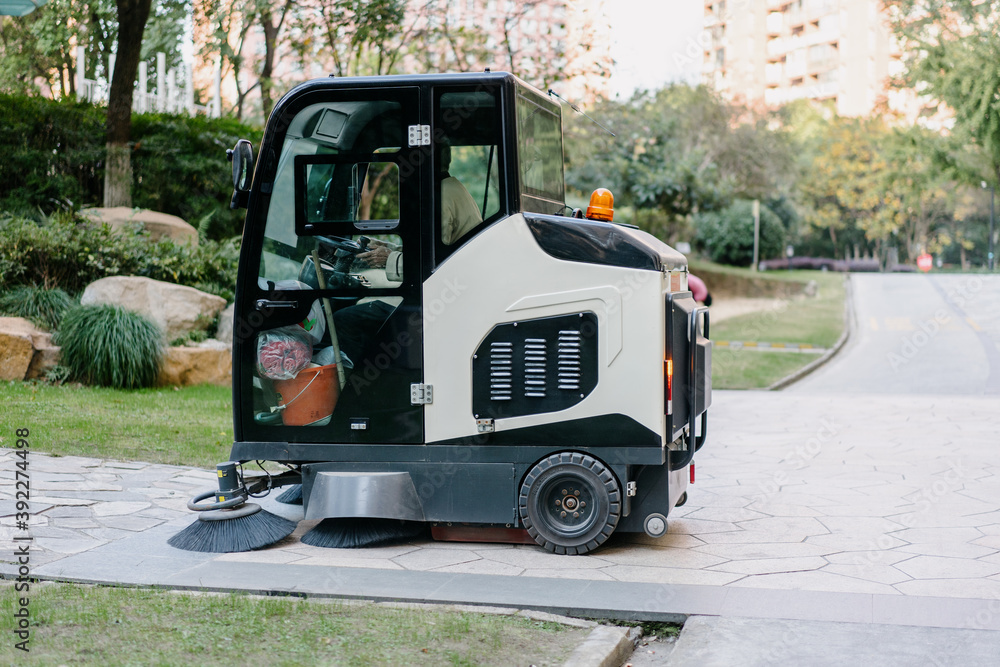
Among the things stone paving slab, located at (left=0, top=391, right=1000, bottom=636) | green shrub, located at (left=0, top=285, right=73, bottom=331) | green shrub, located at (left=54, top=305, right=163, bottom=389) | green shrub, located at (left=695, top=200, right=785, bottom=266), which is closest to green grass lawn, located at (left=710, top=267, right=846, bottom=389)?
green shrub, located at (left=695, top=200, right=785, bottom=266)

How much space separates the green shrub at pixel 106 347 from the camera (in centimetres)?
1047

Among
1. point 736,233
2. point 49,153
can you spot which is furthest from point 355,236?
point 736,233

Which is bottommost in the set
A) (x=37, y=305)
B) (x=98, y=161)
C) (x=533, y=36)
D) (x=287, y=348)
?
(x=287, y=348)

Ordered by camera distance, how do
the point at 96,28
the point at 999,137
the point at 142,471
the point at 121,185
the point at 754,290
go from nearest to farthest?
the point at 142,471 → the point at 121,185 → the point at 96,28 → the point at 999,137 → the point at 754,290

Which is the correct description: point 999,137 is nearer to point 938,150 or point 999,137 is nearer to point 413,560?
point 938,150

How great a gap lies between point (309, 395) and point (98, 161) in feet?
35.4

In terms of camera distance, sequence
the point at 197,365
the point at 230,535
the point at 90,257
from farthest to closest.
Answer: the point at 90,257 < the point at 197,365 < the point at 230,535

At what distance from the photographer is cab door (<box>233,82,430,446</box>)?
5625 mm

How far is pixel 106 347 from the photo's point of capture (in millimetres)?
10469

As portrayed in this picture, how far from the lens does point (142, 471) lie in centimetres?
744

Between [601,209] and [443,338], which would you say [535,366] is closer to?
[443,338]

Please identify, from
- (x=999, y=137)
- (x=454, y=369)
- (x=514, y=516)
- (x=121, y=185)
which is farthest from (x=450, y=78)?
(x=999, y=137)

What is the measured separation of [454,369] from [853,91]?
295 feet

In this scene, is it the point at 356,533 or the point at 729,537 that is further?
the point at 729,537
